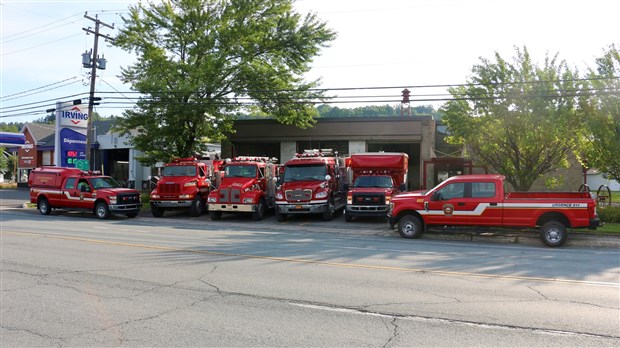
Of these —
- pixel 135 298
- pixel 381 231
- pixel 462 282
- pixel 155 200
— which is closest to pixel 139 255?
pixel 135 298

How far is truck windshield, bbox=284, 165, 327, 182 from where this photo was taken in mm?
20922

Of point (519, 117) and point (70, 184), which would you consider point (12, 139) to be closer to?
point (70, 184)

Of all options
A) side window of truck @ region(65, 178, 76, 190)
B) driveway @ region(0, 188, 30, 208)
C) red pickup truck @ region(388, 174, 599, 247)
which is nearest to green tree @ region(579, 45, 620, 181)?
red pickup truck @ region(388, 174, 599, 247)

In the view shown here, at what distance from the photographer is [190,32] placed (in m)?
28.3

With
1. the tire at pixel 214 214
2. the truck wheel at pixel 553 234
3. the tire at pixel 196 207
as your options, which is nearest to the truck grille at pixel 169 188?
the tire at pixel 196 207

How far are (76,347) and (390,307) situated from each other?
3.93 meters

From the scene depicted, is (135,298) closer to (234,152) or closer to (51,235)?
(51,235)

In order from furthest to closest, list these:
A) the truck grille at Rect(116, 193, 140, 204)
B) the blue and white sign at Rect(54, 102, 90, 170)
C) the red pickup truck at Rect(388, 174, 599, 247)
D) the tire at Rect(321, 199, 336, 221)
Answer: the blue and white sign at Rect(54, 102, 90, 170) → the truck grille at Rect(116, 193, 140, 204) → the tire at Rect(321, 199, 336, 221) → the red pickup truck at Rect(388, 174, 599, 247)

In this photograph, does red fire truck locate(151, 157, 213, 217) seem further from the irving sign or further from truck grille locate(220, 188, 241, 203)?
the irving sign

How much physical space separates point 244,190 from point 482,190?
35.9ft

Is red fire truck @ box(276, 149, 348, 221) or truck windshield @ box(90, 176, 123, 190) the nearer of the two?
red fire truck @ box(276, 149, 348, 221)

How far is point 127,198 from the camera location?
2327cm

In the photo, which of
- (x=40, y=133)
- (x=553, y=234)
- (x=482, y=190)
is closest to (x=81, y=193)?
(x=482, y=190)

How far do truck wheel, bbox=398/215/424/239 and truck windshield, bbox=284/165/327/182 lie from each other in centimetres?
610
